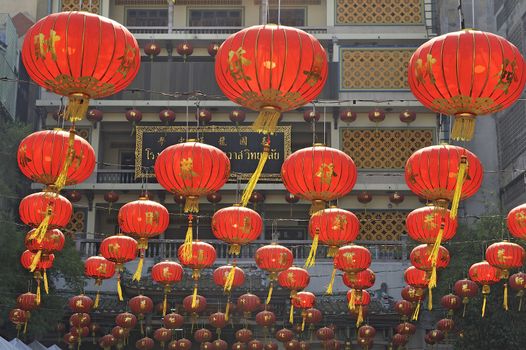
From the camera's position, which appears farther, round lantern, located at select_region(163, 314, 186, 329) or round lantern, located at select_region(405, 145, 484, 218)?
round lantern, located at select_region(163, 314, 186, 329)

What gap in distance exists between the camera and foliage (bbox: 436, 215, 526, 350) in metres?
18.9

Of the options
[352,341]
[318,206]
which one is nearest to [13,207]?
[352,341]

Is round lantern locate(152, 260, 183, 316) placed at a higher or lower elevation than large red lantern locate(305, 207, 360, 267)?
lower

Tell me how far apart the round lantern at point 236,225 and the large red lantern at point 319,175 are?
273cm

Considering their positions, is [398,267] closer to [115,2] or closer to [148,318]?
[148,318]

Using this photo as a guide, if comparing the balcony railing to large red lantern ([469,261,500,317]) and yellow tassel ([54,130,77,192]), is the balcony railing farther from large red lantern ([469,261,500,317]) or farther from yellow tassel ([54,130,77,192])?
yellow tassel ([54,130,77,192])

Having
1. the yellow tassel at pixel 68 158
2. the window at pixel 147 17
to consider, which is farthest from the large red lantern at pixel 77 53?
the window at pixel 147 17

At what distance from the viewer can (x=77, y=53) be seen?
26.0 ft

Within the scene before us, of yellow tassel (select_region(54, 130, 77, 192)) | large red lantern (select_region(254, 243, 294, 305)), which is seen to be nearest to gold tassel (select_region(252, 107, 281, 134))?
yellow tassel (select_region(54, 130, 77, 192))

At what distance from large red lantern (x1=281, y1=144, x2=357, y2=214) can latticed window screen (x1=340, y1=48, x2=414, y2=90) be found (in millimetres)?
15001

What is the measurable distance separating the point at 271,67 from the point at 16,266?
13.5m

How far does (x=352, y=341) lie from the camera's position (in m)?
23.6

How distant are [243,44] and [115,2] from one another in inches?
827

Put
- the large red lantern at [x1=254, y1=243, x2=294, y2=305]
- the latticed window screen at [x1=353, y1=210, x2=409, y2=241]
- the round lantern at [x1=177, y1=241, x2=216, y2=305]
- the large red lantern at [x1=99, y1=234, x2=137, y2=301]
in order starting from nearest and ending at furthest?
the round lantern at [x1=177, y1=241, x2=216, y2=305]
the large red lantern at [x1=99, y1=234, x2=137, y2=301]
the large red lantern at [x1=254, y1=243, x2=294, y2=305]
the latticed window screen at [x1=353, y1=210, x2=409, y2=241]
